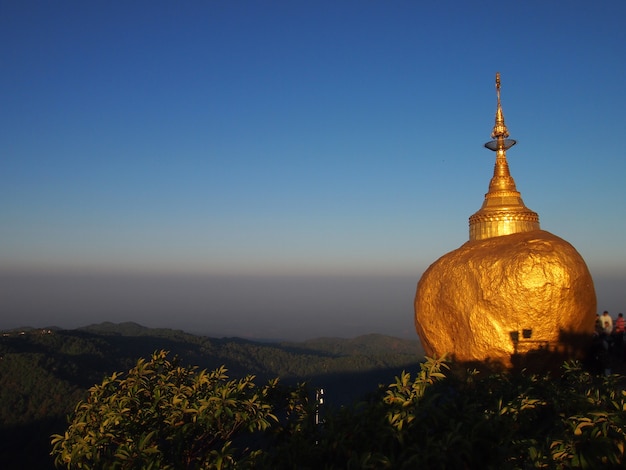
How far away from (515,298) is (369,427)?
7393 millimetres

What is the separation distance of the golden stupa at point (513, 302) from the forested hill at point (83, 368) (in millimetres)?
3422

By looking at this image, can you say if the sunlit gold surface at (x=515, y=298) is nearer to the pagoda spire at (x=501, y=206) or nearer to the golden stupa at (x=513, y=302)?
the golden stupa at (x=513, y=302)

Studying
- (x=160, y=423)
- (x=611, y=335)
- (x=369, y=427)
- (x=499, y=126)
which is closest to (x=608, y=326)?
(x=611, y=335)

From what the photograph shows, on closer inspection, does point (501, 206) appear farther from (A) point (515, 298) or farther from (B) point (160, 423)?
(B) point (160, 423)

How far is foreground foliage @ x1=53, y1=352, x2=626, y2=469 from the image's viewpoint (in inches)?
224

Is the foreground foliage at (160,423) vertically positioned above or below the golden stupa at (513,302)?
below

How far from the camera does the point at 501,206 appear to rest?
15469 mm

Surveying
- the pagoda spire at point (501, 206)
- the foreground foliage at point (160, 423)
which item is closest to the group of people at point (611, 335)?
the pagoda spire at point (501, 206)

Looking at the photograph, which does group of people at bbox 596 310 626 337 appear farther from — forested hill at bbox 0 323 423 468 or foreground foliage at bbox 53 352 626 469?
forested hill at bbox 0 323 423 468

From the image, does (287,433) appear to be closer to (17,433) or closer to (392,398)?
(392,398)

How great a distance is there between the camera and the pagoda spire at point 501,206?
14.9 meters

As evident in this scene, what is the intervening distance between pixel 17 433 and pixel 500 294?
40.0m

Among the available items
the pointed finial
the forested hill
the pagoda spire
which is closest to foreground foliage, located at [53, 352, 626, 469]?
the forested hill

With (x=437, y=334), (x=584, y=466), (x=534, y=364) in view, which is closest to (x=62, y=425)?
(x=437, y=334)
